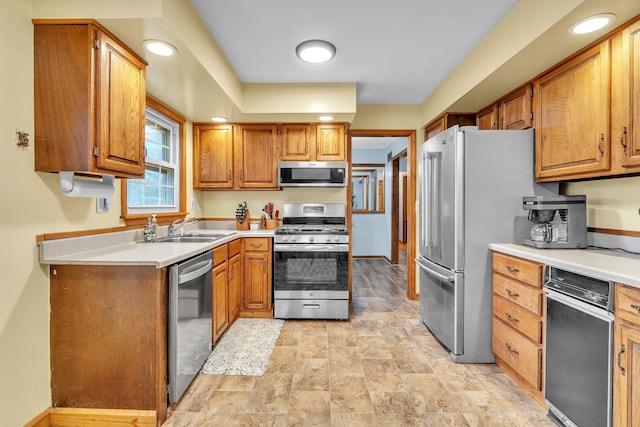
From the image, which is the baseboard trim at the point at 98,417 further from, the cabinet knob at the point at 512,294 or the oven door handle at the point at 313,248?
the cabinet knob at the point at 512,294

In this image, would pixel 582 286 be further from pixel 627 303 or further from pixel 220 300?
pixel 220 300

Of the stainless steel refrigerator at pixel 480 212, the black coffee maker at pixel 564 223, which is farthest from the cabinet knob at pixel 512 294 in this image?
the black coffee maker at pixel 564 223

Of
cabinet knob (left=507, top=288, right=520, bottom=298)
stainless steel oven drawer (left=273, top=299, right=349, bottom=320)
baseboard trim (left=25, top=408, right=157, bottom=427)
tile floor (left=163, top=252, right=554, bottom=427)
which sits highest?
cabinet knob (left=507, top=288, right=520, bottom=298)

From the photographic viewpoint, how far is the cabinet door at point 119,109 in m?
1.70

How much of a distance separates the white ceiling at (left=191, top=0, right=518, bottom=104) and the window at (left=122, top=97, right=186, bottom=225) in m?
0.89

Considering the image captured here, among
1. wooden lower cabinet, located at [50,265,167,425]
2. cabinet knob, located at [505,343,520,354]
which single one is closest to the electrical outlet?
wooden lower cabinet, located at [50,265,167,425]

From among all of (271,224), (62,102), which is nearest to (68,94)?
(62,102)

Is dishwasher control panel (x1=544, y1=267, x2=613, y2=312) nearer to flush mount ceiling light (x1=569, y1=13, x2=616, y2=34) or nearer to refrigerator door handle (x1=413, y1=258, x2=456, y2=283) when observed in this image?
refrigerator door handle (x1=413, y1=258, x2=456, y2=283)

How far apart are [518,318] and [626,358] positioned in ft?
2.41

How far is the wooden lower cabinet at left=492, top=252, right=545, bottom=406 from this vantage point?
187cm

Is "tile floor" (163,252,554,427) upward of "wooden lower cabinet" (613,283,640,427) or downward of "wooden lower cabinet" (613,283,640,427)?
downward

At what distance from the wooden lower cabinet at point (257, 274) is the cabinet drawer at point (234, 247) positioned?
0.32ft

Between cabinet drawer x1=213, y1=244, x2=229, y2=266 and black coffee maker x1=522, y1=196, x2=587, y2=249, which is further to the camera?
cabinet drawer x1=213, y1=244, x2=229, y2=266

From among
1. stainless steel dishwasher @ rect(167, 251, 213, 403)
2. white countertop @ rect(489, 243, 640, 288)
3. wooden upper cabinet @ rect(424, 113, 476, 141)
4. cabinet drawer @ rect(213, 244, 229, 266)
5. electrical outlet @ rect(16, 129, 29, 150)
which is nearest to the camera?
white countertop @ rect(489, 243, 640, 288)
